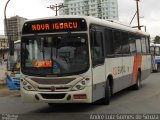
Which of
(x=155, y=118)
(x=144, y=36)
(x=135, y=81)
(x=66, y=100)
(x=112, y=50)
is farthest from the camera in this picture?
(x=144, y=36)

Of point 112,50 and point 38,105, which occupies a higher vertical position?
point 112,50

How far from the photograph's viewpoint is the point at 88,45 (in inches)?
528

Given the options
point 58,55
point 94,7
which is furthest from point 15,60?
point 94,7

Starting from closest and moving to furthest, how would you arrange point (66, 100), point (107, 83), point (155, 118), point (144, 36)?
1. point (155, 118)
2. point (66, 100)
3. point (107, 83)
4. point (144, 36)

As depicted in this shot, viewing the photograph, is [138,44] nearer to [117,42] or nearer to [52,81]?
[117,42]

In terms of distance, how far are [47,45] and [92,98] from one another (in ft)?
6.77

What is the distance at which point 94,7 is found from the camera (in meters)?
69.2

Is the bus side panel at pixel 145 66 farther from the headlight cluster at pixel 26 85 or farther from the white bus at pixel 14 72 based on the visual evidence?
the headlight cluster at pixel 26 85

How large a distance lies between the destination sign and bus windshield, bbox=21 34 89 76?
0.20m

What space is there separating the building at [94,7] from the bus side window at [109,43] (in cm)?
5218

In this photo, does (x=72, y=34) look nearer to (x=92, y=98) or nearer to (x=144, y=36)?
(x=92, y=98)

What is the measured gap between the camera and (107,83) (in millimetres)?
15266

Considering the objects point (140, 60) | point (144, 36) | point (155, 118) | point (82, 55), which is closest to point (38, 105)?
point (82, 55)

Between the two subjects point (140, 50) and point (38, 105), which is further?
point (140, 50)
